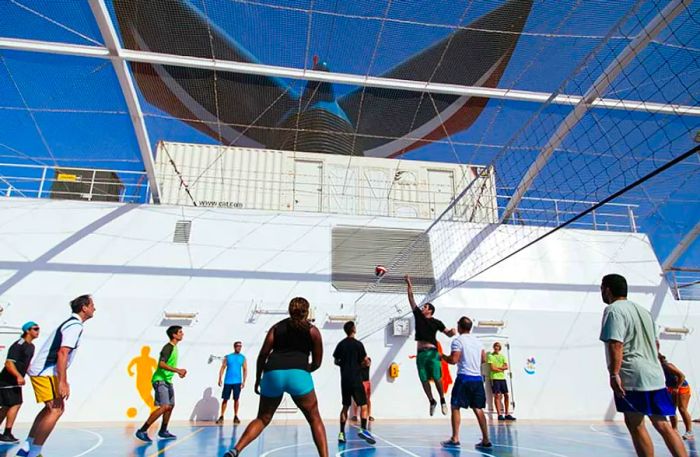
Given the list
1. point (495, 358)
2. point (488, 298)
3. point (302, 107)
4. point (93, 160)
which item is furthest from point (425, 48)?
point (93, 160)

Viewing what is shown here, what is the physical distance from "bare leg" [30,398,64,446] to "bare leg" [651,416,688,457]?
14.4ft

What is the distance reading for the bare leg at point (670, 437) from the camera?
9.41 feet

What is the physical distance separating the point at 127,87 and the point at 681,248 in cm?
1359

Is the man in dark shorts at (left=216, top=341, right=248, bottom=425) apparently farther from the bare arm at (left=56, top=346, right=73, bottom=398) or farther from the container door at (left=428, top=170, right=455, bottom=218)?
the container door at (left=428, top=170, right=455, bottom=218)

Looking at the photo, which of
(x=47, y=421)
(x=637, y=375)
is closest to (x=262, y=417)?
(x=47, y=421)

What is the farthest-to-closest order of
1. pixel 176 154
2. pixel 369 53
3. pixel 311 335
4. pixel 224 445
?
1. pixel 176 154
2. pixel 369 53
3. pixel 224 445
4. pixel 311 335

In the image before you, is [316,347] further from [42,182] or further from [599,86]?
[42,182]

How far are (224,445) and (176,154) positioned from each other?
9468mm

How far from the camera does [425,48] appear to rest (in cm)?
898

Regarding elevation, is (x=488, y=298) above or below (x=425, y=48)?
below

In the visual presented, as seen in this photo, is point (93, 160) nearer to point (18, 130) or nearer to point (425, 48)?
point (18, 130)

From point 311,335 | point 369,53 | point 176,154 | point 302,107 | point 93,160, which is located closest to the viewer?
point 311,335

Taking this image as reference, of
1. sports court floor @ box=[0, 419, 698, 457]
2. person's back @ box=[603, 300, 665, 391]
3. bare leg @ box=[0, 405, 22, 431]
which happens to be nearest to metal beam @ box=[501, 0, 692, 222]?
sports court floor @ box=[0, 419, 698, 457]

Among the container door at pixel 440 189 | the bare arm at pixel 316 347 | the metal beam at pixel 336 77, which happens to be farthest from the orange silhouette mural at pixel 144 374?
the container door at pixel 440 189
